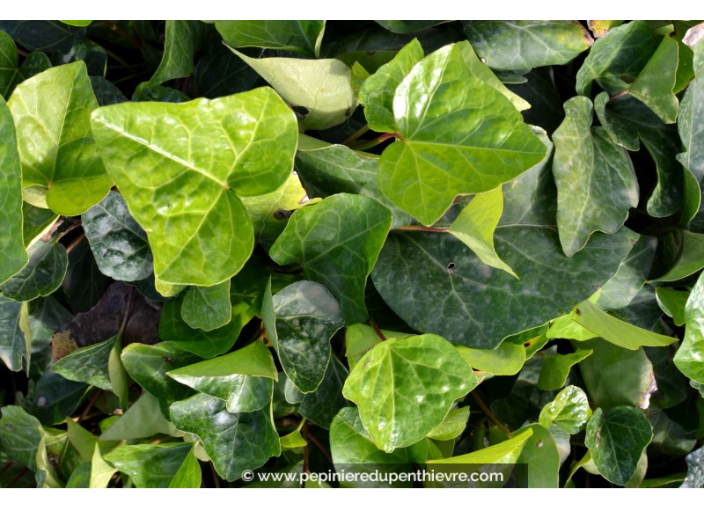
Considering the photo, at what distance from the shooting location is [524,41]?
0.65 meters

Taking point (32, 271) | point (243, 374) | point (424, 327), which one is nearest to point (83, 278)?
point (32, 271)

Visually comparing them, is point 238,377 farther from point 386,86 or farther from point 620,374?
point 620,374

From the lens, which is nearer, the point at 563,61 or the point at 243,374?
the point at 243,374

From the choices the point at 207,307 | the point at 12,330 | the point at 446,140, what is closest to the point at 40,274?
the point at 12,330

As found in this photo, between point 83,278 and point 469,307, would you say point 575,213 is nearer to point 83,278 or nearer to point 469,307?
point 469,307

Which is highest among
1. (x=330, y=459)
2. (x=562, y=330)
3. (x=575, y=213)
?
(x=575, y=213)

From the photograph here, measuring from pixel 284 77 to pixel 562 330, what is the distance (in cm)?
39

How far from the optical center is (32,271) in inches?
25.3

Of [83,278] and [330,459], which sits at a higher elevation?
[83,278]

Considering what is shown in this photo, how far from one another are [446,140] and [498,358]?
23 centimetres

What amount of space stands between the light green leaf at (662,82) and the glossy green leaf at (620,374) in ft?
0.85
